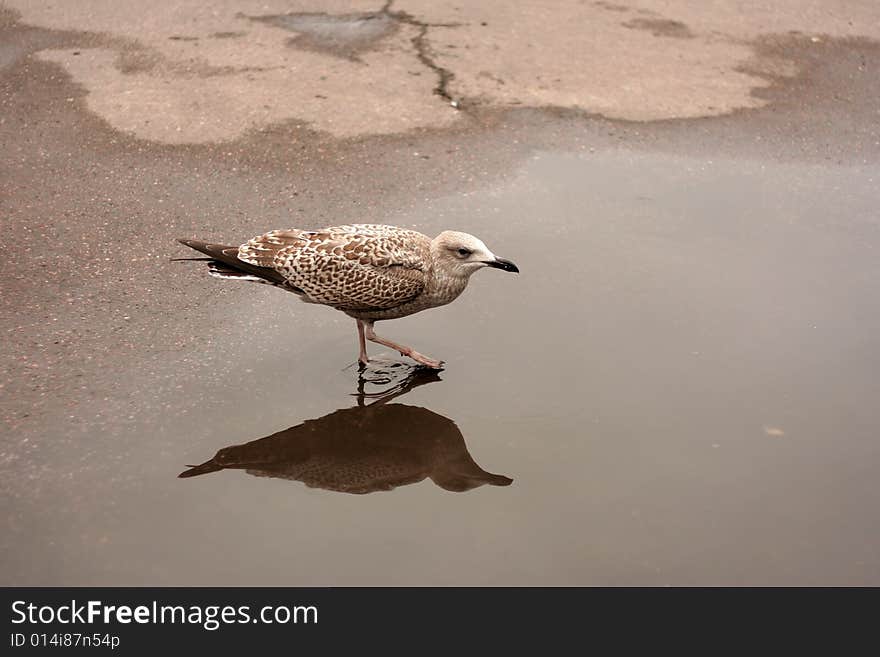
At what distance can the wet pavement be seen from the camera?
4.46 metres

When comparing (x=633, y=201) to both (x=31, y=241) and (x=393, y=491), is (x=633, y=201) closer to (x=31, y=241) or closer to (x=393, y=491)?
(x=393, y=491)

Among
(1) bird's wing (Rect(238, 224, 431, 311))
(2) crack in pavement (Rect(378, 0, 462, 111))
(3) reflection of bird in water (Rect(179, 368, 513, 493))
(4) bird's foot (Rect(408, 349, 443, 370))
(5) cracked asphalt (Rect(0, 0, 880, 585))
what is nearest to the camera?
(5) cracked asphalt (Rect(0, 0, 880, 585))

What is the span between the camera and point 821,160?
809 cm

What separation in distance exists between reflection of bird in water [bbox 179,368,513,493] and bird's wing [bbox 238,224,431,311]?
63 centimetres

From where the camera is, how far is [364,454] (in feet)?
16.8

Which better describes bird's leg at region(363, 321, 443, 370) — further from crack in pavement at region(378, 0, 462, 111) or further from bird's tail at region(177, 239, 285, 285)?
crack in pavement at region(378, 0, 462, 111)

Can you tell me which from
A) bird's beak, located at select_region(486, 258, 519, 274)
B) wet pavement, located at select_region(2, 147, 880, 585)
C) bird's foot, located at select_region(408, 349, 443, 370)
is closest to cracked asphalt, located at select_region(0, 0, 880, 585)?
wet pavement, located at select_region(2, 147, 880, 585)

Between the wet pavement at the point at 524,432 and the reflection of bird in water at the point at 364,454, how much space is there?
0.01 m

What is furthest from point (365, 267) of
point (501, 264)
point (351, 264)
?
point (501, 264)

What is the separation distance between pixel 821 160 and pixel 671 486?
4.25m

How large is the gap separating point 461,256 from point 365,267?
53 centimetres

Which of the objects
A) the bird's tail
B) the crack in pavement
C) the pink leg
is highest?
the crack in pavement

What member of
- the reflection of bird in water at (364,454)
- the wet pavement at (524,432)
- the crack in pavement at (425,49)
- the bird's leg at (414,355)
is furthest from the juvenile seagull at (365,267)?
the crack in pavement at (425,49)
